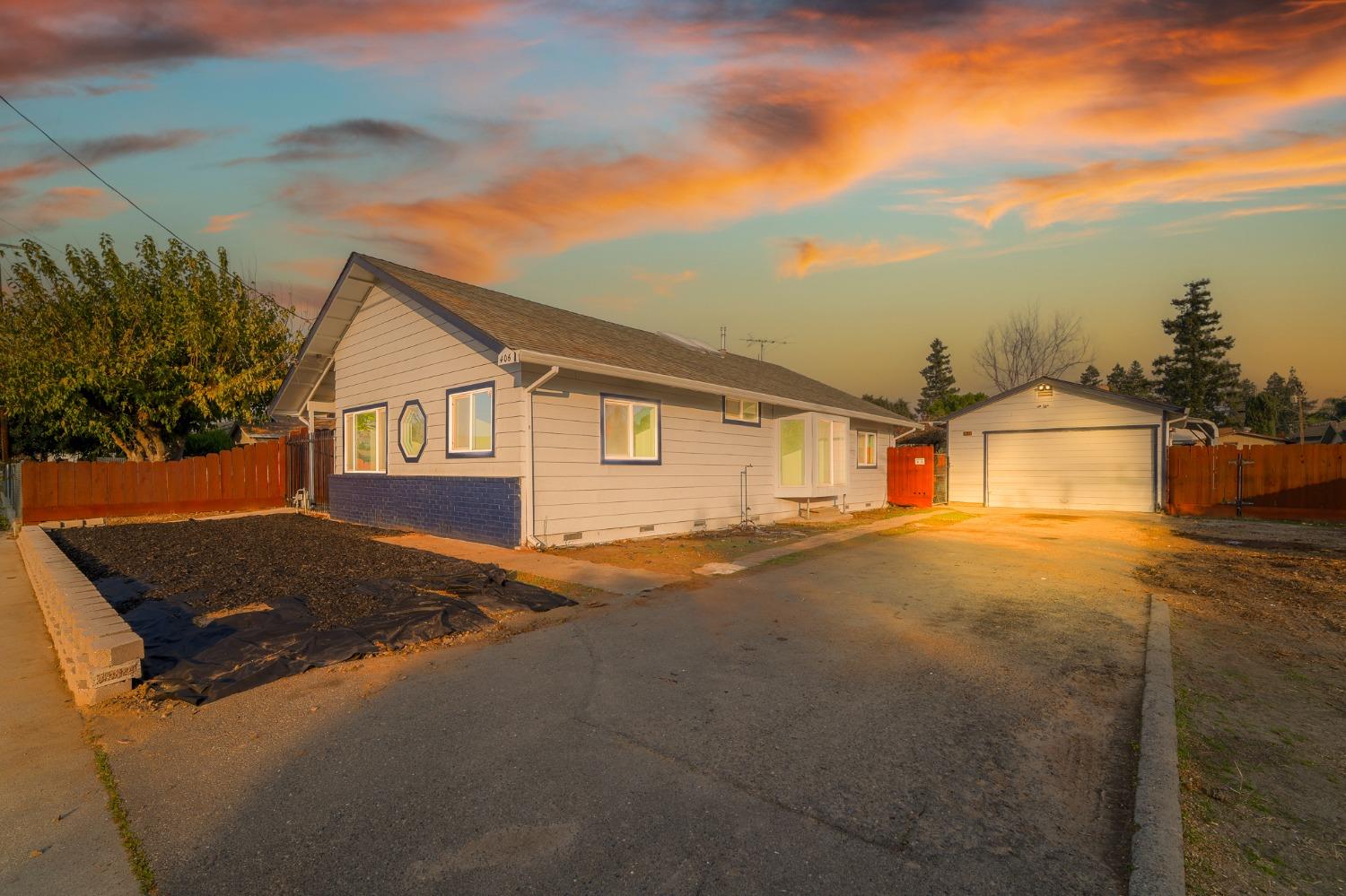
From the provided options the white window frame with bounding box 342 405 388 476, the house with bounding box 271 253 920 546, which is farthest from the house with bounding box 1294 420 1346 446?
the white window frame with bounding box 342 405 388 476

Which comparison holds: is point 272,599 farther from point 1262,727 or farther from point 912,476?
point 912,476

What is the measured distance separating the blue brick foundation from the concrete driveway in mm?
5143

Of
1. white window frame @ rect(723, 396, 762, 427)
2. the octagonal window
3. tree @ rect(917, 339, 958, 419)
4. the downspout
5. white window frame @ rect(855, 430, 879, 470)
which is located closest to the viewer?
the downspout

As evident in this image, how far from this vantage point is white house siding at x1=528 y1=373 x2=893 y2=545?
11.1 meters

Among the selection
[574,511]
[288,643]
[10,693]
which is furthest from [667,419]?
[10,693]

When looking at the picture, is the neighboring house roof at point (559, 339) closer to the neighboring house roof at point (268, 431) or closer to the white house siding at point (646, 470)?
the white house siding at point (646, 470)

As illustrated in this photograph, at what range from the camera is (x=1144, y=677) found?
4738 mm

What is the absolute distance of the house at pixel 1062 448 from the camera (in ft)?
62.7

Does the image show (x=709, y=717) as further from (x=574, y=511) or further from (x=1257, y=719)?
(x=574, y=511)

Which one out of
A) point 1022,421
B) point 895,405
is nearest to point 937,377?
point 895,405

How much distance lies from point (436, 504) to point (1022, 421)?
18.6 m

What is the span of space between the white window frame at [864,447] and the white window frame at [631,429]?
942cm

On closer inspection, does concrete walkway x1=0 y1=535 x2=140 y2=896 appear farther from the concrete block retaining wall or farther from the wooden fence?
the wooden fence

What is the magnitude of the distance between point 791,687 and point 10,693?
5.64 meters
